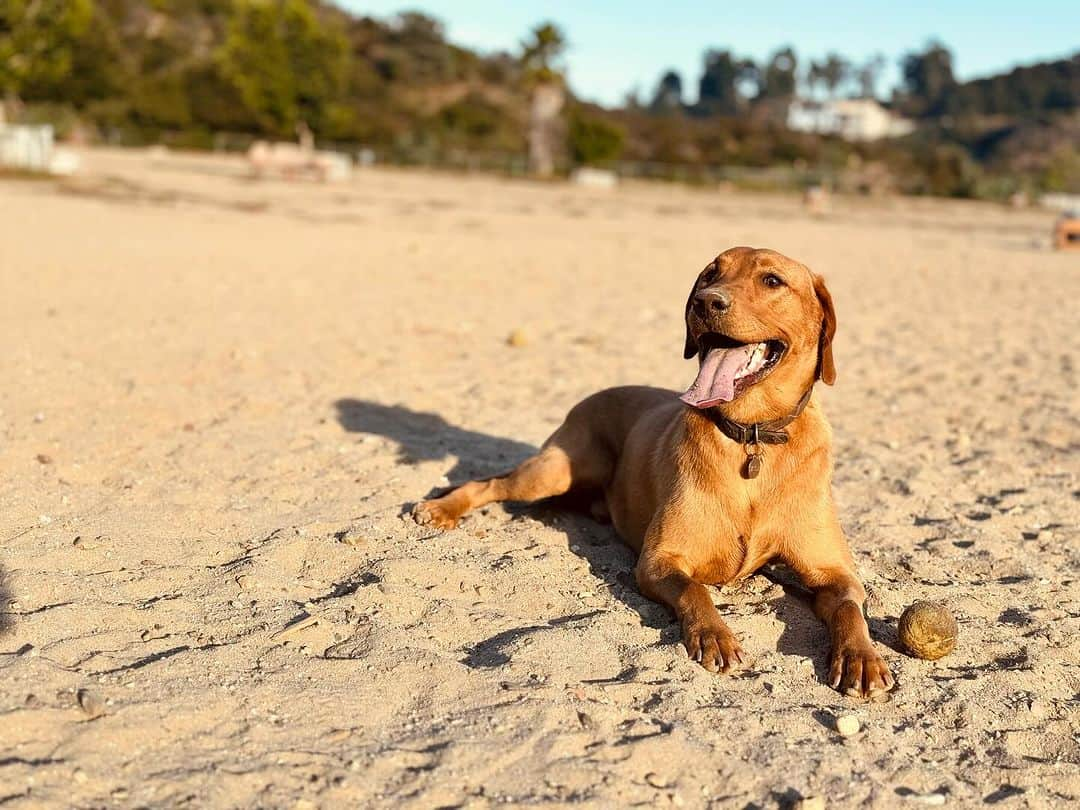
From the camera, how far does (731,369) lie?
13.4ft

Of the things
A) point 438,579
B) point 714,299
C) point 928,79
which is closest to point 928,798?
point 714,299

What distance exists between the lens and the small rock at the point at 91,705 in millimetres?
2959

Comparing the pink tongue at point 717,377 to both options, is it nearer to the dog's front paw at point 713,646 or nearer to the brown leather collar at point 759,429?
the brown leather collar at point 759,429

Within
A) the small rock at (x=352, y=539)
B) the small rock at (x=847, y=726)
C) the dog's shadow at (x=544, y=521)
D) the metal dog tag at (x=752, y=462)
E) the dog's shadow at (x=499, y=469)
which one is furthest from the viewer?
the small rock at (x=352, y=539)

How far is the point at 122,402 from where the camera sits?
6559mm

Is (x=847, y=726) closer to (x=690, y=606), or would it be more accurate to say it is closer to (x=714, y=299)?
(x=690, y=606)

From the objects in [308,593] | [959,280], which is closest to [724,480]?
[308,593]

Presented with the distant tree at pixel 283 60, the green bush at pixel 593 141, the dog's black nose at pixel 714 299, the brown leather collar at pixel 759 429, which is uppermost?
the distant tree at pixel 283 60

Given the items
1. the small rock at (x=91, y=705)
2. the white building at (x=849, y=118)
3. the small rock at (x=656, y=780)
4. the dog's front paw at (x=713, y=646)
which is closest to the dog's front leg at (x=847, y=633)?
the dog's front paw at (x=713, y=646)

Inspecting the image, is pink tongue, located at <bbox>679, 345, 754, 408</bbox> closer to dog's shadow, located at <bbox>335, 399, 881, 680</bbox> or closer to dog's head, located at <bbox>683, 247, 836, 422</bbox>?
dog's head, located at <bbox>683, 247, 836, 422</bbox>

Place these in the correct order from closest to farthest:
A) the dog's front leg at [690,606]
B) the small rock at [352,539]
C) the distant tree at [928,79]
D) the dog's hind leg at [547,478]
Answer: the dog's front leg at [690,606], the small rock at [352,539], the dog's hind leg at [547,478], the distant tree at [928,79]

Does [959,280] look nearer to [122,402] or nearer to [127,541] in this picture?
[122,402]

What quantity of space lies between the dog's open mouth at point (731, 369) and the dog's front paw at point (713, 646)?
0.81 meters

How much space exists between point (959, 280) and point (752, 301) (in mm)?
12259
